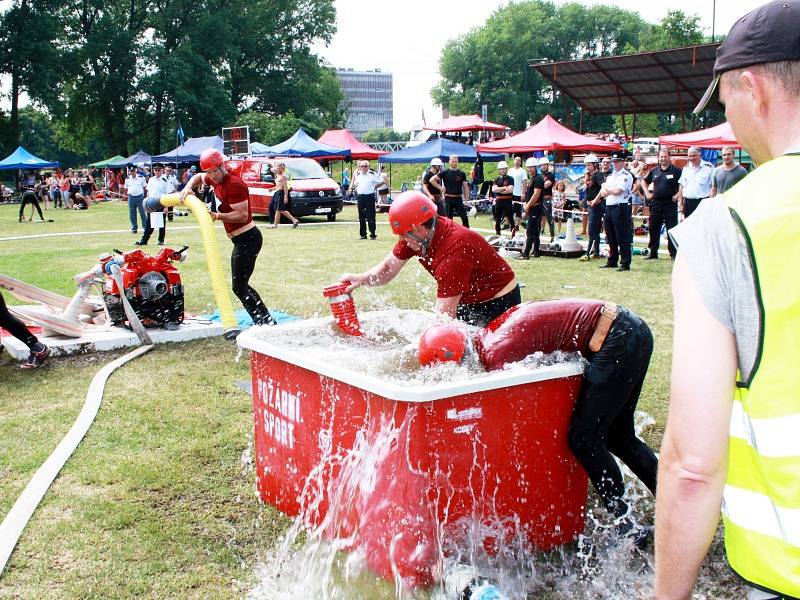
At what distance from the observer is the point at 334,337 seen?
4.20 meters

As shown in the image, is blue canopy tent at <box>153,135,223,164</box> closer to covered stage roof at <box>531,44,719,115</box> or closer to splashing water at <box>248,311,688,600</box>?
covered stage roof at <box>531,44,719,115</box>

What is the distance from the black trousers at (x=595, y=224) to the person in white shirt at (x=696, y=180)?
1549mm

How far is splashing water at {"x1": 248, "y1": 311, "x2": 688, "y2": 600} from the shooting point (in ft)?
10.1

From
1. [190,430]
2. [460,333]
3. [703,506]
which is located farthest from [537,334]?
[190,430]

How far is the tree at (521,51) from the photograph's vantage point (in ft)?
287

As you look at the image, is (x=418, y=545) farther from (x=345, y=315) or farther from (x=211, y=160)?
(x=211, y=160)

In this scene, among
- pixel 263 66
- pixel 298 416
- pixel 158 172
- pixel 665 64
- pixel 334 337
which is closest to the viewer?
pixel 298 416

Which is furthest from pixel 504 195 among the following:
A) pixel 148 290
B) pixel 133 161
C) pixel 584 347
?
pixel 133 161

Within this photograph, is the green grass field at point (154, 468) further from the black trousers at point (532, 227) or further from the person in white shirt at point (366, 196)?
the person in white shirt at point (366, 196)

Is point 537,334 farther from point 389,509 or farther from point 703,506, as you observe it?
point 703,506

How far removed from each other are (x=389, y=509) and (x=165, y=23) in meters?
62.3

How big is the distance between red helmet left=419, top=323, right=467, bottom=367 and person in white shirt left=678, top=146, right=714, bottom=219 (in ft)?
37.2

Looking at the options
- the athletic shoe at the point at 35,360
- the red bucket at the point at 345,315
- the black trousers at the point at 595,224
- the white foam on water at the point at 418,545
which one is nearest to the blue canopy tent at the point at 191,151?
the black trousers at the point at 595,224

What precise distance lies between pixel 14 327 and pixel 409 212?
4320 millimetres
